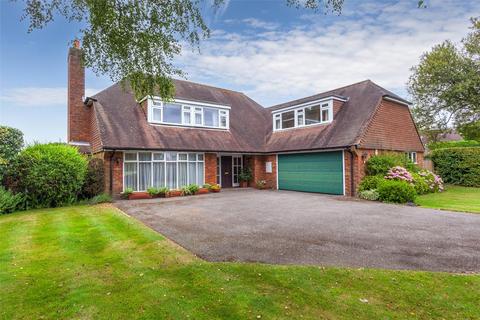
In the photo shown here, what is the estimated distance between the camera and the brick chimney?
15.7 meters

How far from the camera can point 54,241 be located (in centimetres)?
609

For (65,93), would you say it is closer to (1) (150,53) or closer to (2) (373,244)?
(1) (150,53)

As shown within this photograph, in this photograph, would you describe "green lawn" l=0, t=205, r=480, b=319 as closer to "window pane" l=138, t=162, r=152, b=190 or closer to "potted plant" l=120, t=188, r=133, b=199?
"potted plant" l=120, t=188, r=133, b=199

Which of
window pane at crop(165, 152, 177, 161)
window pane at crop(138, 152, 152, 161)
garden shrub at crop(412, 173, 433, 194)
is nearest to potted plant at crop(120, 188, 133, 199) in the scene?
window pane at crop(138, 152, 152, 161)

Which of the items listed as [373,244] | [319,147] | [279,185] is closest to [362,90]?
[319,147]

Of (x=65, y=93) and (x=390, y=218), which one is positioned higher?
(x=65, y=93)

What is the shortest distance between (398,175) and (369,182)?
1505 millimetres

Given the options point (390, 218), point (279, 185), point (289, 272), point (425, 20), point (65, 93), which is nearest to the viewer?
point (289, 272)

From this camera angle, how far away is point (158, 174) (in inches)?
589

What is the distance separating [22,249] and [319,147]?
44.3 ft

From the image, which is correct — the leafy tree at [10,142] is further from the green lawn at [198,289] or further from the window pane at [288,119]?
the window pane at [288,119]

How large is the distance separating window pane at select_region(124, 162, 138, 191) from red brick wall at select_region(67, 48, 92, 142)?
421 centimetres

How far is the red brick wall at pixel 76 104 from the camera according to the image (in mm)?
15711

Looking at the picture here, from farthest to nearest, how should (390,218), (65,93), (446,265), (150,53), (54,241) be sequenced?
1. (65,93)
2. (390,218)
3. (54,241)
4. (150,53)
5. (446,265)
